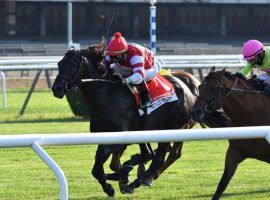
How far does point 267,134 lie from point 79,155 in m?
5.87

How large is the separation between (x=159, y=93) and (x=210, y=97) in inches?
52.2

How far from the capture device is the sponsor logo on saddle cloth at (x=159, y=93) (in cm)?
809

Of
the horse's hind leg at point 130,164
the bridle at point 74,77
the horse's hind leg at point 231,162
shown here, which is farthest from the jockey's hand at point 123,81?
the horse's hind leg at point 231,162

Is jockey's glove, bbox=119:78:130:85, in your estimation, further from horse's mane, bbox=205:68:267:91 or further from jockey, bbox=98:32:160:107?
horse's mane, bbox=205:68:267:91

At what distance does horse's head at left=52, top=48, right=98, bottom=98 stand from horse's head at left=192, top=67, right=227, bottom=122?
1.29m

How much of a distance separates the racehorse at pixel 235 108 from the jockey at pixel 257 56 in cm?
40

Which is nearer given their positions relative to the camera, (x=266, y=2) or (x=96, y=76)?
(x=96, y=76)

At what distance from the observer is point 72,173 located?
8797mm

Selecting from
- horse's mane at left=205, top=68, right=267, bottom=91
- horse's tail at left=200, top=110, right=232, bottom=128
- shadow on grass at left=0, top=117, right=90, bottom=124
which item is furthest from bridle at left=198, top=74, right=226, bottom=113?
shadow on grass at left=0, top=117, right=90, bottom=124

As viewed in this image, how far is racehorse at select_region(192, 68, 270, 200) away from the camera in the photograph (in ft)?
22.5

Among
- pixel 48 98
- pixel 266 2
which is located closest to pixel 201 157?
pixel 48 98

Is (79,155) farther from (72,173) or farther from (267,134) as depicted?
(267,134)

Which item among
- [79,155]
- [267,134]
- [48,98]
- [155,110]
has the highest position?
[267,134]

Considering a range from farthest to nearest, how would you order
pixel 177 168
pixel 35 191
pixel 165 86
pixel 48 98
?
pixel 48 98 < pixel 177 168 < pixel 165 86 < pixel 35 191
